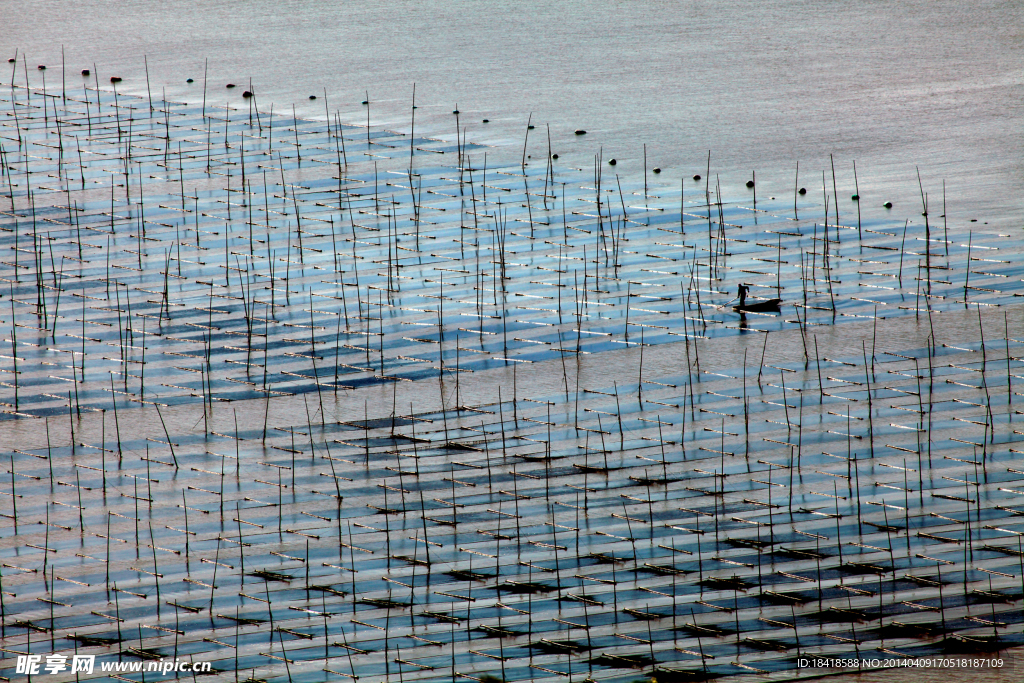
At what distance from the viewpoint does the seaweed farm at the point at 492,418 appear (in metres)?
5.31

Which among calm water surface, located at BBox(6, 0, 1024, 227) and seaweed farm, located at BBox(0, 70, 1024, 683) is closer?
seaweed farm, located at BBox(0, 70, 1024, 683)

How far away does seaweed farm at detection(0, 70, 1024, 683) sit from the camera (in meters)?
5.31

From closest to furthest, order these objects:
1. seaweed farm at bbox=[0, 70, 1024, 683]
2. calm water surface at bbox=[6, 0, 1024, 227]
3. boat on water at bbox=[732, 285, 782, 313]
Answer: seaweed farm at bbox=[0, 70, 1024, 683] → boat on water at bbox=[732, 285, 782, 313] → calm water surface at bbox=[6, 0, 1024, 227]

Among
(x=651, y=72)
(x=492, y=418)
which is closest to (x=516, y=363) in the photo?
(x=492, y=418)

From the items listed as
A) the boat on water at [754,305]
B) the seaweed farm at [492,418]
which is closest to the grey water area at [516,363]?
the seaweed farm at [492,418]

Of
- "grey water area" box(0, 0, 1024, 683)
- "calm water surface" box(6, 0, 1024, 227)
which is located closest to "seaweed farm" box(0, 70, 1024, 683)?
"grey water area" box(0, 0, 1024, 683)

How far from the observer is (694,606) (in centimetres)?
536

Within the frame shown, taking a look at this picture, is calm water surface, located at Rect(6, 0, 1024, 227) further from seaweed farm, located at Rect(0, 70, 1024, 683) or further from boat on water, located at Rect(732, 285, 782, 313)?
boat on water, located at Rect(732, 285, 782, 313)

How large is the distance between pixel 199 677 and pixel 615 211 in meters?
5.69

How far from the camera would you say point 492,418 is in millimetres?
7113

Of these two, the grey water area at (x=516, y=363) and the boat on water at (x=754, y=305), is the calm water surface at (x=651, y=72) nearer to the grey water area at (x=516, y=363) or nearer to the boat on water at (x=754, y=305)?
the grey water area at (x=516, y=363)

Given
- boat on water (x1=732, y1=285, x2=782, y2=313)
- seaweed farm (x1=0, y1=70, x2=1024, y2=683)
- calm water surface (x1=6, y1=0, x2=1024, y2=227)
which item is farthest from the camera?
calm water surface (x1=6, y1=0, x2=1024, y2=227)

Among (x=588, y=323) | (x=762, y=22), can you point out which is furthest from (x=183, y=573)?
(x=762, y=22)

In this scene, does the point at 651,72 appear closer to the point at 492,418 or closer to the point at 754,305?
the point at 754,305
